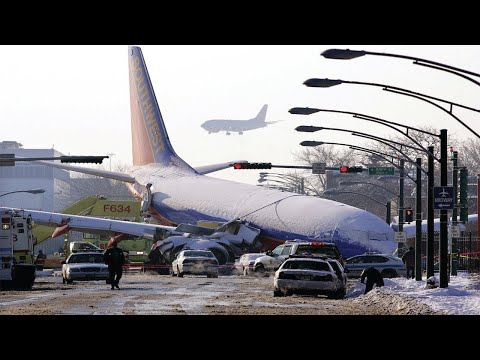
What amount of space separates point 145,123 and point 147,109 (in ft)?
3.47

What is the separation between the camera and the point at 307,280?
3753cm

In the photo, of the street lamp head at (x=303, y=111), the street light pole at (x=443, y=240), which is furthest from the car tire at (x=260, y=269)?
the street light pole at (x=443, y=240)

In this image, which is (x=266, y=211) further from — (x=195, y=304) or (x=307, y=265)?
(x=195, y=304)

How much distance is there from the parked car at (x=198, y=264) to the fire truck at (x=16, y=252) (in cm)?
1317

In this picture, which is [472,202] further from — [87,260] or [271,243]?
[87,260]

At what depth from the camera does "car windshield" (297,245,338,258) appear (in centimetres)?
4634

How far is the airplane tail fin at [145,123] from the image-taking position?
304ft

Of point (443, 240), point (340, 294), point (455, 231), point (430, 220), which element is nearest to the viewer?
point (340, 294)

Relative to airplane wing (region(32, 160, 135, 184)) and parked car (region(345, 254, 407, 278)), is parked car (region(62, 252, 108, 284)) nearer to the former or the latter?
parked car (region(345, 254, 407, 278))

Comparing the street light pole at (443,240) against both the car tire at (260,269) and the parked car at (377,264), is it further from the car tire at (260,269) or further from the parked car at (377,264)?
the car tire at (260,269)

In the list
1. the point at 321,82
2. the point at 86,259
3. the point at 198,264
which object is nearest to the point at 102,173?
the point at 198,264
